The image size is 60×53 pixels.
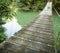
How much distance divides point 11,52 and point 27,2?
1017 cm

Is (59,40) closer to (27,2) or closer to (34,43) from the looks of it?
(34,43)

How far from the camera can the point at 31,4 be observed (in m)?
12.0

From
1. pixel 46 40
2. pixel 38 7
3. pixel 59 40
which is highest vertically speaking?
pixel 46 40

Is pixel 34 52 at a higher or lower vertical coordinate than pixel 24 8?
higher

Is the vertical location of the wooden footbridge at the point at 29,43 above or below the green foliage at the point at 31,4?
above

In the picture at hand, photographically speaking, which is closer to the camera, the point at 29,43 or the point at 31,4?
the point at 29,43

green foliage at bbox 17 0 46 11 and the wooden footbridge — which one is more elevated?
the wooden footbridge

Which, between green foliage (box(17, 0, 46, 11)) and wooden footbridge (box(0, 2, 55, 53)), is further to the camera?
green foliage (box(17, 0, 46, 11))

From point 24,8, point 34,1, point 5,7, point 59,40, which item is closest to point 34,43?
point 59,40

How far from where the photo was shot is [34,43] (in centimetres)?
226

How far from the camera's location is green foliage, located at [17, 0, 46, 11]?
1162 centimetres

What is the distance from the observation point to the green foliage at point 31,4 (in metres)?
11.6

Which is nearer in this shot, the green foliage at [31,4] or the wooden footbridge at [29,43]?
the wooden footbridge at [29,43]

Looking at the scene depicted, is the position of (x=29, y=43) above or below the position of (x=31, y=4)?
above
